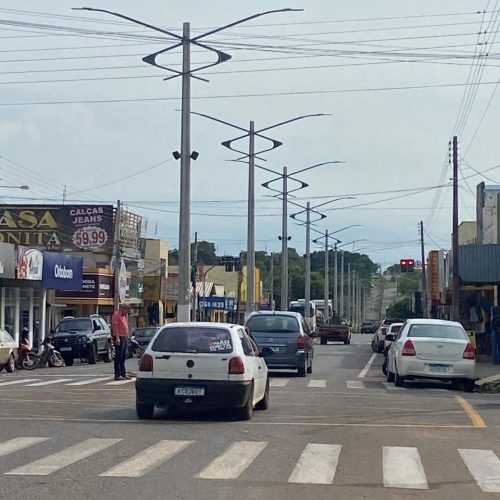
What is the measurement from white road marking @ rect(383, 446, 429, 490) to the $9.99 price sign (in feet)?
184

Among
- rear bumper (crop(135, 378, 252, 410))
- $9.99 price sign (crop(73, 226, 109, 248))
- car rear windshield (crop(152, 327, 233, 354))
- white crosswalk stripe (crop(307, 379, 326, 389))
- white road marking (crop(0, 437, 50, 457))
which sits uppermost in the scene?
$9.99 price sign (crop(73, 226, 109, 248))

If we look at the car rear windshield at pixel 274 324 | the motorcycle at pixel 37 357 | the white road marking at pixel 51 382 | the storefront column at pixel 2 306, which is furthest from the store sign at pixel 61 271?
the car rear windshield at pixel 274 324

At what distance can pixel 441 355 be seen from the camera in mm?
23438

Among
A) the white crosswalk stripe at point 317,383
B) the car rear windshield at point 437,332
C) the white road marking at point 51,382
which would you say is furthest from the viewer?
the white road marking at point 51,382

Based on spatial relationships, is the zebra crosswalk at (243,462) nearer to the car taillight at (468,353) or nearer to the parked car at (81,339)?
the car taillight at (468,353)

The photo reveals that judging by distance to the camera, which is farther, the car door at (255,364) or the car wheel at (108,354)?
the car wheel at (108,354)

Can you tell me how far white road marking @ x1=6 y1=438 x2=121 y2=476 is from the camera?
1111 centimetres

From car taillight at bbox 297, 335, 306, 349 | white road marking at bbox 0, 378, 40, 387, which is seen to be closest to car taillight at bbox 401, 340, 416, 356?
car taillight at bbox 297, 335, 306, 349

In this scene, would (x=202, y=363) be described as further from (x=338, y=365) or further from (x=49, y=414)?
(x=338, y=365)

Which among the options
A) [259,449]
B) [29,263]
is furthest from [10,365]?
[259,449]

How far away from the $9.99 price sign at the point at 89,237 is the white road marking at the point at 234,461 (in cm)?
5542

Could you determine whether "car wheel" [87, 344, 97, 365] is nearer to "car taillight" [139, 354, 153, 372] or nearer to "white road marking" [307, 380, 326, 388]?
"white road marking" [307, 380, 326, 388]

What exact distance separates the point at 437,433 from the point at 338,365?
842 inches

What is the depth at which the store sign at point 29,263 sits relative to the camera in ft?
140
